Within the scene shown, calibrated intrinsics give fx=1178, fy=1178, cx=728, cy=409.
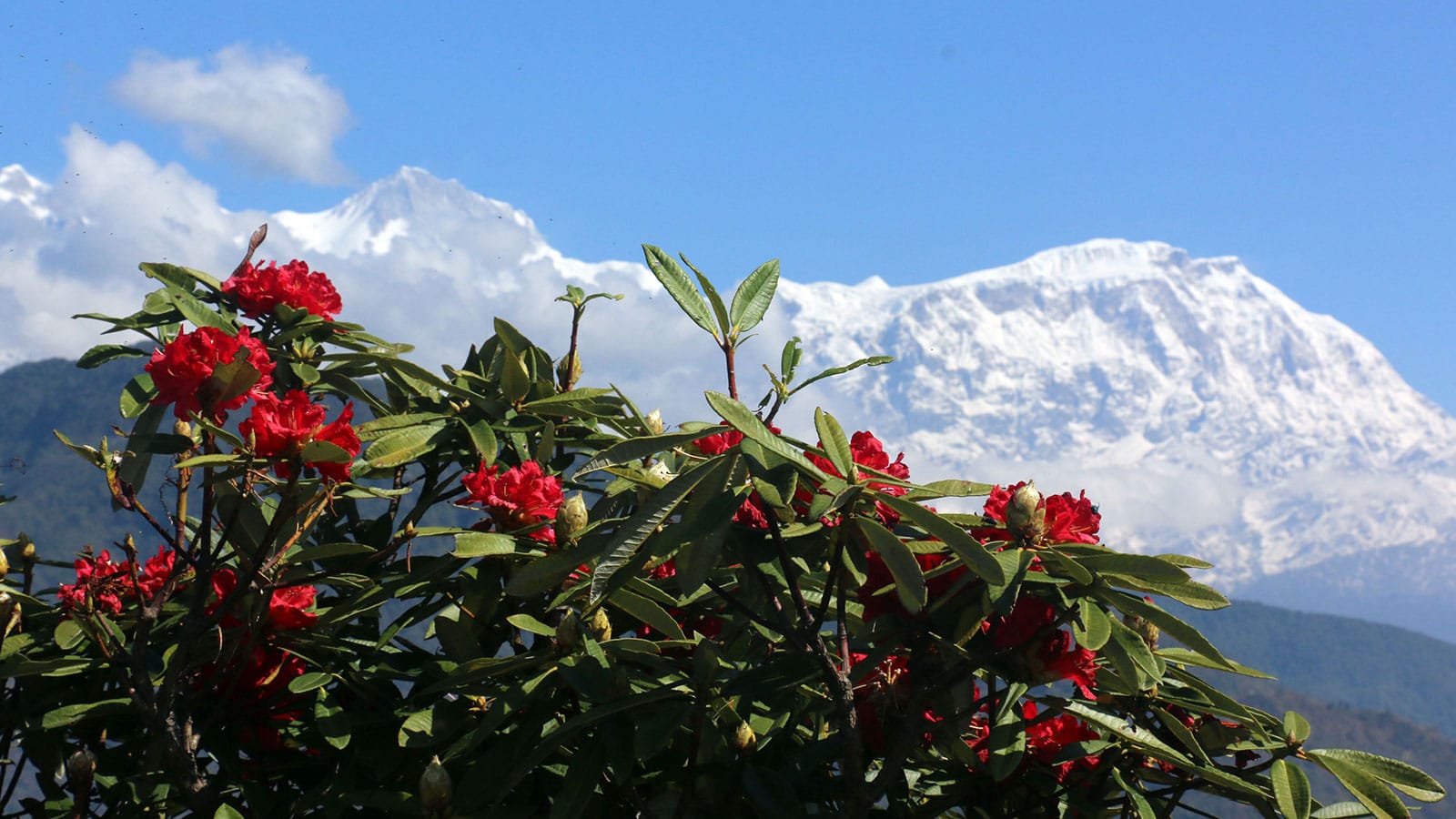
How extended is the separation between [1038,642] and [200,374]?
1.85m

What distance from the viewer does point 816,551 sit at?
7.08 ft

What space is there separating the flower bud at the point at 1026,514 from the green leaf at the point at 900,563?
306 millimetres

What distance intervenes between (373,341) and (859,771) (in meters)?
2.20

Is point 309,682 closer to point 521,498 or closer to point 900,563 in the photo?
point 521,498

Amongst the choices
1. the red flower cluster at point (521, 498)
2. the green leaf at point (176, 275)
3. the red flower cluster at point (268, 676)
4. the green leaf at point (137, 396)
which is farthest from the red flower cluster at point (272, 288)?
the red flower cluster at point (521, 498)

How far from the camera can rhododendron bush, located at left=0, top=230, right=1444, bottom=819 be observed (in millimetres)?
1983

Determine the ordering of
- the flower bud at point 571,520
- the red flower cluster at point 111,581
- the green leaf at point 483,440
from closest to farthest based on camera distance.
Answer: the flower bud at point 571,520 → the green leaf at point 483,440 → the red flower cluster at point 111,581

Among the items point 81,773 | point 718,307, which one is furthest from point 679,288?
point 81,773

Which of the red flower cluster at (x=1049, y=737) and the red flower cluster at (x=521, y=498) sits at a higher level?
the red flower cluster at (x=521, y=498)

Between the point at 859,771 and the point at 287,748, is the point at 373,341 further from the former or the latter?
the point at 859,771

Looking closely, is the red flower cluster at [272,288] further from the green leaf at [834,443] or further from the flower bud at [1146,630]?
the flower bud at [1146,630]

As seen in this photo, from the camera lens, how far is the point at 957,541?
183 cm

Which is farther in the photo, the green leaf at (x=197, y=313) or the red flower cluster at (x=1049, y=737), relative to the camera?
the green leaf at (x=197, y=313)

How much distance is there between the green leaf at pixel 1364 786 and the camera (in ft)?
7.03
